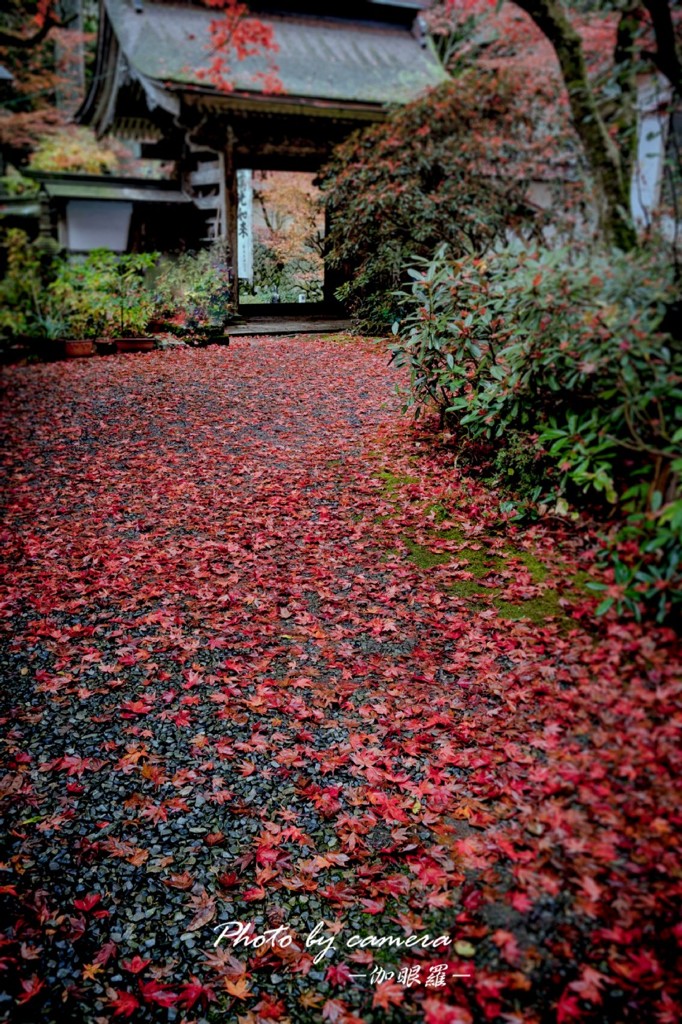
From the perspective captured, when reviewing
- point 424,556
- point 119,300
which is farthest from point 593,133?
point 119,300

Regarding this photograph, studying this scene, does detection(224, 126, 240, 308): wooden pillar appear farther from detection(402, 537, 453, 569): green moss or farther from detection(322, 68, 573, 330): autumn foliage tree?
detection(402, 537, 453, 569): green moss

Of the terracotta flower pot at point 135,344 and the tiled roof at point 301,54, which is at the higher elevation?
the tiled roof at point 301,54

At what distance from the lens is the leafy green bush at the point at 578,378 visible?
354 centimetres

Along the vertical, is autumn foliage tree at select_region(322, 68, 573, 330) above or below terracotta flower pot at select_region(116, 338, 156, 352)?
above

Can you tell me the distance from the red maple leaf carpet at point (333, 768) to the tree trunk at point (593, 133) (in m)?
2.11

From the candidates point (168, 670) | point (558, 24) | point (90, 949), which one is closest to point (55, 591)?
point (168, 670)

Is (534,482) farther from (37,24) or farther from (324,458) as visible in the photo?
(37,24)

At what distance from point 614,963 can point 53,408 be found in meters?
8.28

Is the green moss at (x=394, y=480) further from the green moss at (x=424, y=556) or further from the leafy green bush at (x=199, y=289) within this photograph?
the leafy green bush at (x=199, y=289)

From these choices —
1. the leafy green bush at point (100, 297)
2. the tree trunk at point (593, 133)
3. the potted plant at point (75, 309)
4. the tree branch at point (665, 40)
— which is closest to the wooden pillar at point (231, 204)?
the leafy green bush at point (100, 297)

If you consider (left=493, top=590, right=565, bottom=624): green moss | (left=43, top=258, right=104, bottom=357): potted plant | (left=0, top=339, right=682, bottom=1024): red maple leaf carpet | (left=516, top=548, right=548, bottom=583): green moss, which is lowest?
(left=0, top=339, right=682, bottom=1024): red maple leaf carpet

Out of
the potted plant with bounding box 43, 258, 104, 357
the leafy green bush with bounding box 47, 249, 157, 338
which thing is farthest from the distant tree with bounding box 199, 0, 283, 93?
the potted plant with bounding box 43, 258, 104, 357

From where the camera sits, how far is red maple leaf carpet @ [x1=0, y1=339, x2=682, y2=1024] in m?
2.34

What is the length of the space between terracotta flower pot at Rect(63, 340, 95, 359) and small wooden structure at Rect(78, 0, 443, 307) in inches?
124
